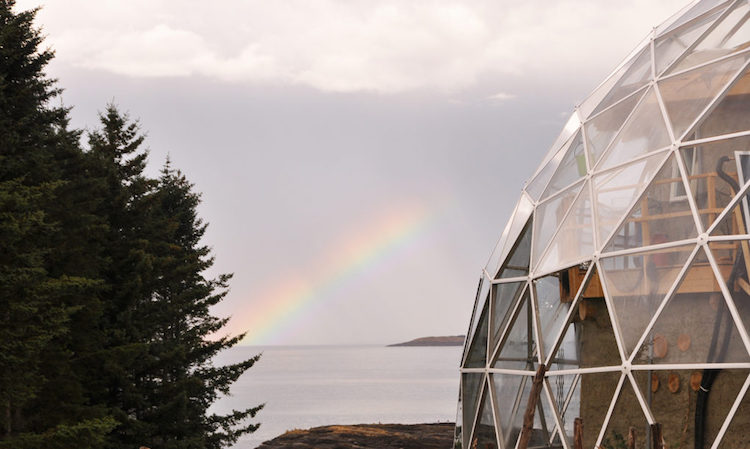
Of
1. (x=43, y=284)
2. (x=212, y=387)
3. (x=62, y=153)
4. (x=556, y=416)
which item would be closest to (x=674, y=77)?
(x=556, y=416)

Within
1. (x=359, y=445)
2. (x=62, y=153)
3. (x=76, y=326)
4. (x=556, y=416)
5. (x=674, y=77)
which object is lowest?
(x=359, y=445)

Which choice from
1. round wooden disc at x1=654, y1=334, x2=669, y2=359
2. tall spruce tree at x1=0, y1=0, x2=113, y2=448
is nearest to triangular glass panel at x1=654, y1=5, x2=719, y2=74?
round wooden disc at x1=654, y1=334, x2=669, y2=359

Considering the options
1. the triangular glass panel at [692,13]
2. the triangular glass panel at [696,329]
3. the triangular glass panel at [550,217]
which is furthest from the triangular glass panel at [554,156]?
the triangular glass panel at [696,329]

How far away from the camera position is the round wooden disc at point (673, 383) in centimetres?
1152

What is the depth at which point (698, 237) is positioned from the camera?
1166 cm

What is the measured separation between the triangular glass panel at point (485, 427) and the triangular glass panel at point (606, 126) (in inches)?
169

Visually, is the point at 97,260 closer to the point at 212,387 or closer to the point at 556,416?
the point at 212,387

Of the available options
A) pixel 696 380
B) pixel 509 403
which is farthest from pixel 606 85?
pixel 696 380

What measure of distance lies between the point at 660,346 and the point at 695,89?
403 centimetres

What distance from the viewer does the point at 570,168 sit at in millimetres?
14922

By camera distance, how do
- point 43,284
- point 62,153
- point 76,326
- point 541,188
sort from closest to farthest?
point 541,188, point 43,284, point 76,326, point 62,153

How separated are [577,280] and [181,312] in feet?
73.6

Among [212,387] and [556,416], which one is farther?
[212,387]

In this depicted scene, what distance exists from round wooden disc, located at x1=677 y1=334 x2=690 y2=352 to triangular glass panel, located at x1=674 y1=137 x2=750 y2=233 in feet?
4.69
